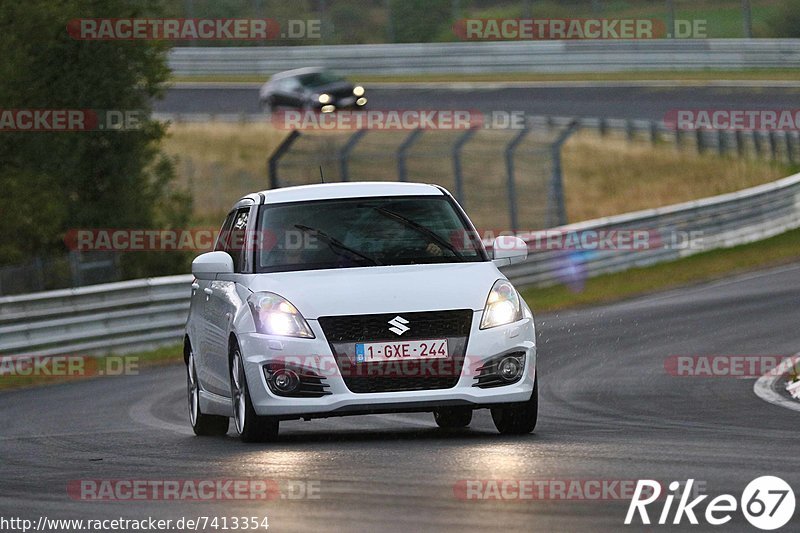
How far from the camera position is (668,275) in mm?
26016

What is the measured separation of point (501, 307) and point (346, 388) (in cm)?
106

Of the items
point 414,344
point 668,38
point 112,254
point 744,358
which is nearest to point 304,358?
point 414,344

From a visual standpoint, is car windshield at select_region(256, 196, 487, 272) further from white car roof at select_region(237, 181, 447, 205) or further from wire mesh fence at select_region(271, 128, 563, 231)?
wire mesh fence at select_region(271, 128, 563, 231)

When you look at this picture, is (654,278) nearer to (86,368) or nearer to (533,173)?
(533,173)

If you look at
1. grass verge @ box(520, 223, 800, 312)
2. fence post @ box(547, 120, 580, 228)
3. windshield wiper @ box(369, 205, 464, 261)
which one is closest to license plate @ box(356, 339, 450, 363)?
windshield wiper @ box(369, 205, 464, 261)

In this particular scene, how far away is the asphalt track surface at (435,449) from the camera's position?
23.3 ft


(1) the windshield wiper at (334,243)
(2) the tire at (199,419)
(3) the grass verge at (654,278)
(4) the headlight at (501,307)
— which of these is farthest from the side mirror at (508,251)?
(3) the grass verge at (654,278)

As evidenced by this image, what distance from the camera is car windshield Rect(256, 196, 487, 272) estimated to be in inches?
412

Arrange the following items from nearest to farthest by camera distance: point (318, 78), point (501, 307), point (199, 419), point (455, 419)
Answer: point (501, 307)
point (455, 419)
point (199, 419)
point (318, 78)

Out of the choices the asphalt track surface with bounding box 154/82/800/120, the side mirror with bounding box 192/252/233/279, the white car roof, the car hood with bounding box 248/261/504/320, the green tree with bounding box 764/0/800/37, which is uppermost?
the green tree with bounding box 764/0/800/37

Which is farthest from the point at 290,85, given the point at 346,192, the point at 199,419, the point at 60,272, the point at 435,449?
the point at 435,449

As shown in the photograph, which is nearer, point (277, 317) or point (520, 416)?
point (277, 317)

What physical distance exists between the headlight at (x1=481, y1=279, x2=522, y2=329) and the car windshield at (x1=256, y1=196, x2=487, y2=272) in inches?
20.8

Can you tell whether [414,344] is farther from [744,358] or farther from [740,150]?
[740,150]
